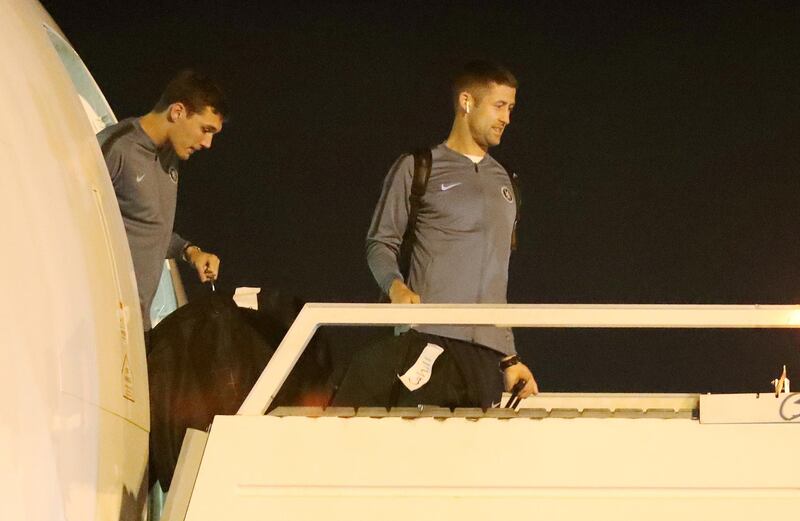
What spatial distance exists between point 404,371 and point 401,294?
226 millimetres

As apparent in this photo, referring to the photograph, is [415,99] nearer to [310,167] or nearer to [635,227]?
[310,167]

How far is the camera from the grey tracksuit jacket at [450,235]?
3691 millimetres

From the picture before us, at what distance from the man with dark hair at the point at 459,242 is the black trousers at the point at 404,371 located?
0.11 ft

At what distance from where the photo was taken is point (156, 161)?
3730 millimetres

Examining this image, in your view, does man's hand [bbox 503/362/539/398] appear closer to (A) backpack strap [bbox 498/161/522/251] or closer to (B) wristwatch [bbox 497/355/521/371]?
(B) wristwatch [bbox 497/355/521/371]

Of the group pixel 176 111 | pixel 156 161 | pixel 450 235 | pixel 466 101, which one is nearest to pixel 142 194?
pixel 156 161

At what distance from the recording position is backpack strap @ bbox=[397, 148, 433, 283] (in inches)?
147

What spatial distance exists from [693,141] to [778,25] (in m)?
0.82

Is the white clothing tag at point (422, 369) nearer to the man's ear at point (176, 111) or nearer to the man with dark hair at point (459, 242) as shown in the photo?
the man with dark hair at point (459, 242)

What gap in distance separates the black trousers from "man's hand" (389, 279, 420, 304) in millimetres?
104

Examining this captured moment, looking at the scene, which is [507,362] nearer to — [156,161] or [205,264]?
[205,264]

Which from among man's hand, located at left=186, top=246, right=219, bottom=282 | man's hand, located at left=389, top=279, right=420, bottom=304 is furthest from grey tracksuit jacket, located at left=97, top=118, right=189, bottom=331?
man's hand, located at left=389, top=279, right=420, bottom=304

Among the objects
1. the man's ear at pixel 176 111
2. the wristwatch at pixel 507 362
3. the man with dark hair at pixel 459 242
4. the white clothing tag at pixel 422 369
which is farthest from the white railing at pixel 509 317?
the man's ear at pixel 176 111

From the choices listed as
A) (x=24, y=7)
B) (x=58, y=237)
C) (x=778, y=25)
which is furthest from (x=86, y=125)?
(x=778, y=25)
